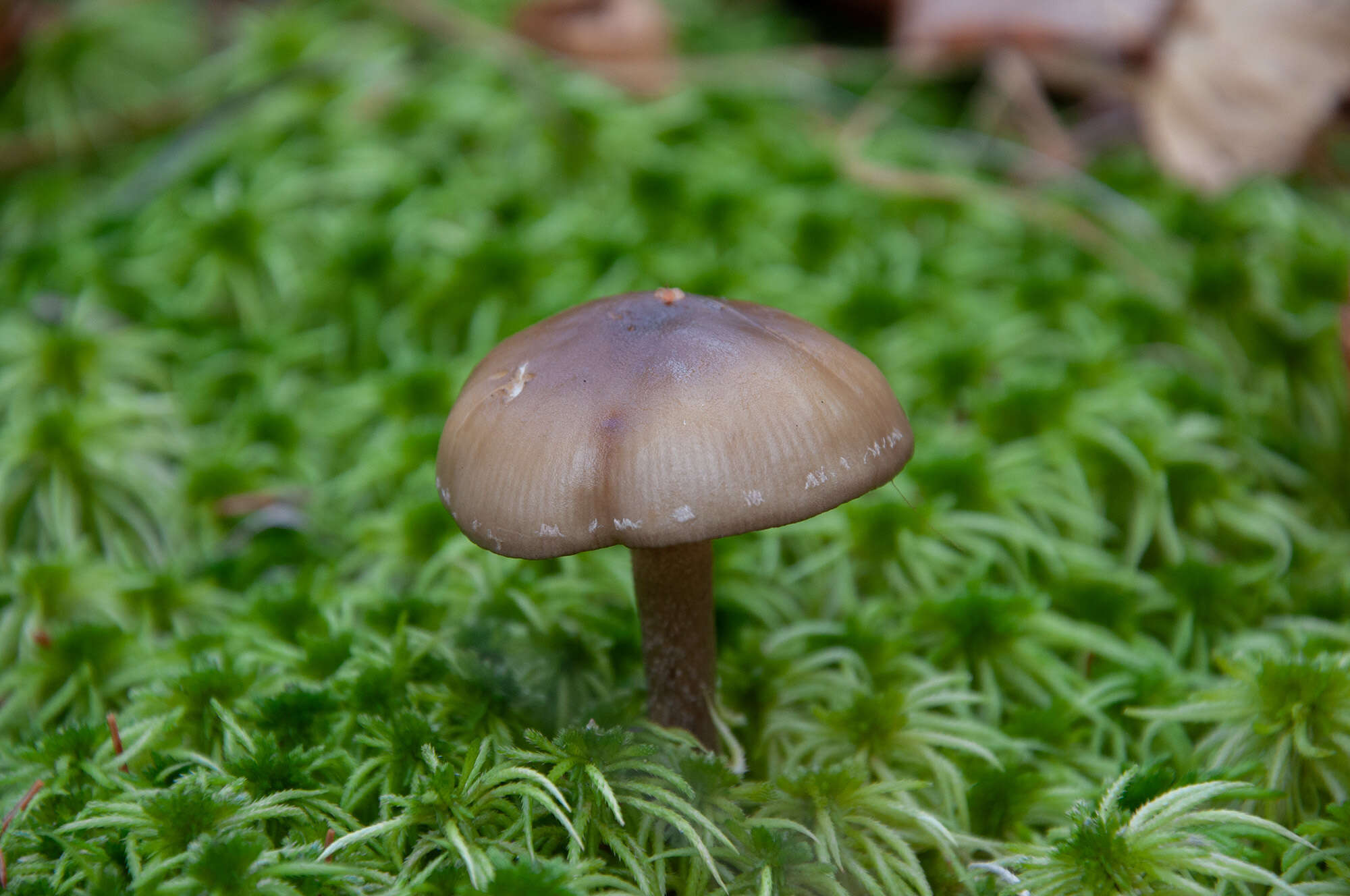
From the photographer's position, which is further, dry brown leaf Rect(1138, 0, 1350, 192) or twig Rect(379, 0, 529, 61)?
twig Rect(379, 0, 529, 61)

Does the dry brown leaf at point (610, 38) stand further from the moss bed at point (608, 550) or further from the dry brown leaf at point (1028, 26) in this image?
the dry brown leaf at point (1028, 26)

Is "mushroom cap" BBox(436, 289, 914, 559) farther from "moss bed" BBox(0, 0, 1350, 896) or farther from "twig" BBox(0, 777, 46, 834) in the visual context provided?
"twig" BBox(0, 777, 46, 834)

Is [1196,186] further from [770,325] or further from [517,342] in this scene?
[517,342]

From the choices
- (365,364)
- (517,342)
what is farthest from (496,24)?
(517,342)

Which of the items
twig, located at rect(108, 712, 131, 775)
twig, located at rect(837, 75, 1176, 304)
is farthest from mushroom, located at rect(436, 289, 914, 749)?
twig, located at rect(837, 75, 1176, 304)

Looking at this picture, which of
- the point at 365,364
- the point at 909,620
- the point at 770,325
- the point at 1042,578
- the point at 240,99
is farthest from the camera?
the point at 240,99

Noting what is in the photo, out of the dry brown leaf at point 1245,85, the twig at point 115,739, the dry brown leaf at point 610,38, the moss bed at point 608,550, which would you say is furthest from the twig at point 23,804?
the dry brown leaf at point 1245,85
